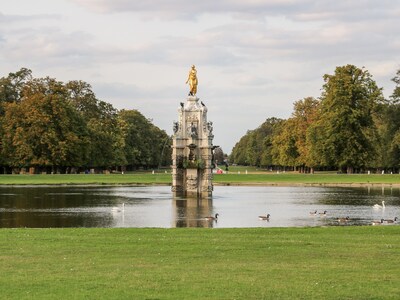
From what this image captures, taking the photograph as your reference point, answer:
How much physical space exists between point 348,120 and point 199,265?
81901mm

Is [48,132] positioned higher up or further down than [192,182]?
higher up

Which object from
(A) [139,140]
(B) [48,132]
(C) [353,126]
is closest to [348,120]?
(C) [353,126]

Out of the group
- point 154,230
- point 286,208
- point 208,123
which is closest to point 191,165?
point 208,123

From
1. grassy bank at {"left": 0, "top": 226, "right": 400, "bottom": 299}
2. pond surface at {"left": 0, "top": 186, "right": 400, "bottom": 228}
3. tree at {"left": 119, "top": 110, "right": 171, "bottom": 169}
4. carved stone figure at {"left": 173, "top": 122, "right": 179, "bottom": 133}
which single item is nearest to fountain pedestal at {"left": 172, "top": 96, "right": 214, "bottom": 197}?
carved stone figure at {"left": 173, "top": 122, "right": 179, "bottom": 133}

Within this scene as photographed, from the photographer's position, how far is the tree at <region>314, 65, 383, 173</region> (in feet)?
315

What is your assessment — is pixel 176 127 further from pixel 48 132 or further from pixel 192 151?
pixel 48 132

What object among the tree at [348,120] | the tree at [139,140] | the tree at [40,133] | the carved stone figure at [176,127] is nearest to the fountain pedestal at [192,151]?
the carved stone figure at [176,127]

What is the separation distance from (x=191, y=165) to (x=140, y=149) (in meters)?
87.0

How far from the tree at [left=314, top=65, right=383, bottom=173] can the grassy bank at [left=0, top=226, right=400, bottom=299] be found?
240 ft

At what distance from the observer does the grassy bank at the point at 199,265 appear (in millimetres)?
13992

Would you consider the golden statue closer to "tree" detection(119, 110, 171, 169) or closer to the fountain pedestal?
the fountain pedestal

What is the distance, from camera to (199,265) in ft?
55.4

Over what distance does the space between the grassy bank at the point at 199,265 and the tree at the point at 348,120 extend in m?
73.0

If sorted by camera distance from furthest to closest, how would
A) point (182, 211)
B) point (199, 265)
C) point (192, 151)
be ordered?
point (192, 151), point (182, 211), point (199, 265)
